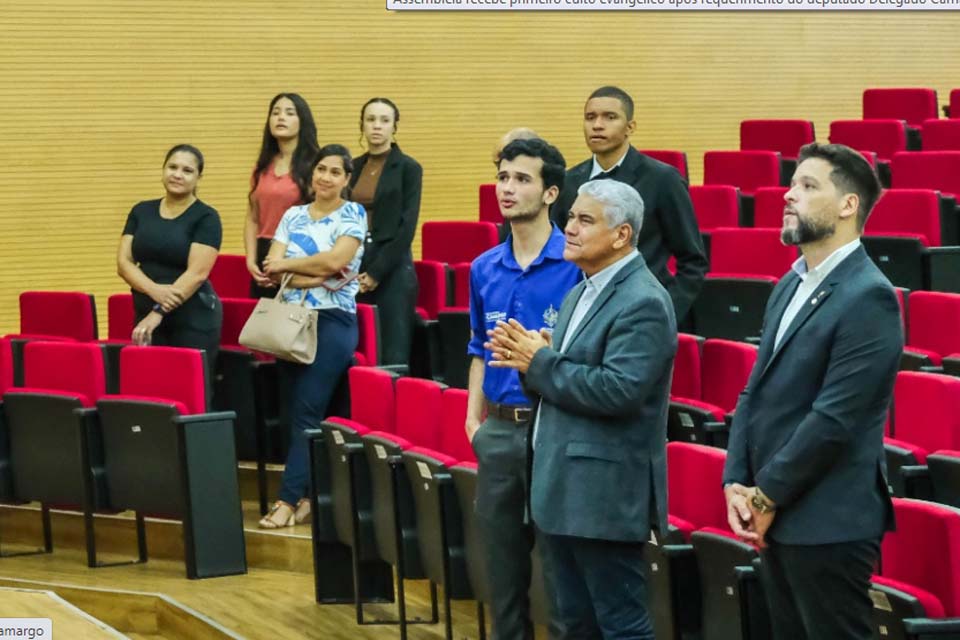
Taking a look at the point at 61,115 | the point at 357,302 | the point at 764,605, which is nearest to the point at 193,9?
the point at 61,115

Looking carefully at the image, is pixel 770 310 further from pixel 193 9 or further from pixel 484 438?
pixel 193 9

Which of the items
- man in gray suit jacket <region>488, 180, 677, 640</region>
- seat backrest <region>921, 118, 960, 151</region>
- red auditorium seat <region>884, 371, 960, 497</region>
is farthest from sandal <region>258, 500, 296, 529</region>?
seat backrest <region>921, 118, 960, 151</region>

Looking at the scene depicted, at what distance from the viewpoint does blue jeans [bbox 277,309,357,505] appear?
2.84 meters

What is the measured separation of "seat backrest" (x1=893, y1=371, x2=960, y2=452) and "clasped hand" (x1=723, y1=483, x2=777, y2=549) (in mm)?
629

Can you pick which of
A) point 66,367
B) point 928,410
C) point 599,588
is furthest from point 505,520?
point 66,367

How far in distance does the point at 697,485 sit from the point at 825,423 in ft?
1.68

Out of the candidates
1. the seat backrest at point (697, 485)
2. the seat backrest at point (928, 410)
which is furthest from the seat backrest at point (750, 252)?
the seat backrest at point (697, 485)

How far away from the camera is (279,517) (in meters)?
2.87

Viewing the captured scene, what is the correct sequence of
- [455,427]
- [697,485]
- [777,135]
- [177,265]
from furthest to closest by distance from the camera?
[777,135], [177,265], [455,427], [697,485]

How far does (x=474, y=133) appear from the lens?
4.75 m

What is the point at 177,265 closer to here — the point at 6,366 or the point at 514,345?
the point at 6,366

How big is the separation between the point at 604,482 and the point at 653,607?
369 mm

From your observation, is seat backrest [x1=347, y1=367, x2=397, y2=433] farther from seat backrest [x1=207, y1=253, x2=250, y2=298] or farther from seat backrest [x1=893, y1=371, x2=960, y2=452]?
seat backrest [x1=207, y1=253, x2=250, y2=298]

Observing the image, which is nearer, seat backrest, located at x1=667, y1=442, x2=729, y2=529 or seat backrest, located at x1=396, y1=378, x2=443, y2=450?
seat backrest, located at x1=667, y1=442, x2=729, y2=529
